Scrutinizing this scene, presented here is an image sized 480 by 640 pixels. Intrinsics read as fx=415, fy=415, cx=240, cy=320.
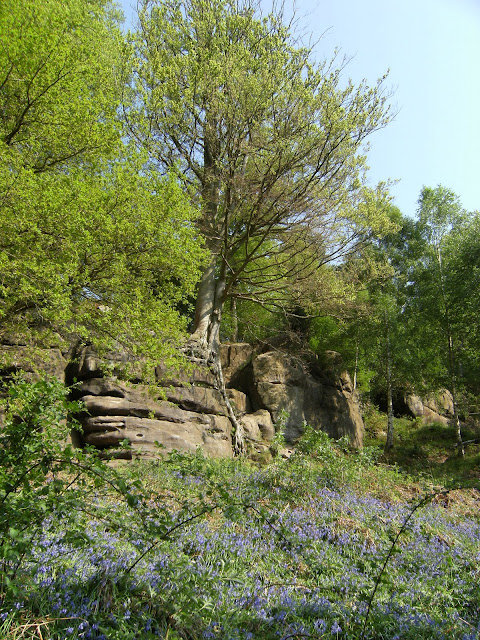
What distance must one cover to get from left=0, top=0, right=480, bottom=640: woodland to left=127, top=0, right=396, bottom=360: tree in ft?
0.26

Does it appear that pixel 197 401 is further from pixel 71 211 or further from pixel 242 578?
pixel 242 578

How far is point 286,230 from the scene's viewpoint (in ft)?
43.9

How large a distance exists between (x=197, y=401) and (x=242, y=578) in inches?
345

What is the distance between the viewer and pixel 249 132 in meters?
11.4

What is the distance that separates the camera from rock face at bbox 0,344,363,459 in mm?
9477

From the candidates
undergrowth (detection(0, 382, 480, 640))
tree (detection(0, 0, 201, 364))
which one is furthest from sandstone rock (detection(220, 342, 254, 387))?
undergrowth (detection(0, 382, 480, 640))

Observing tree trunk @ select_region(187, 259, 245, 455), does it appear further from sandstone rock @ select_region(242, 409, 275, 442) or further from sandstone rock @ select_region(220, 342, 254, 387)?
sandstone rock @ select_region(220, 342, 254, 387)

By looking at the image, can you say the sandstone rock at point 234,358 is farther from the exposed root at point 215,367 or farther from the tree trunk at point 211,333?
the exposed root at point 215,367

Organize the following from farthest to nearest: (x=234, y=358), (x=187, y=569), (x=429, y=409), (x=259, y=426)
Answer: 1. (x=429, y=409)
2. (x=234, y=358)
3. (x=259, y=426)
4. (x=187, y=569)

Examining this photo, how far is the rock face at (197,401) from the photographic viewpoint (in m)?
9.48

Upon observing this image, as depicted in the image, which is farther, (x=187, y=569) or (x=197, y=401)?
(x=197, y=401)

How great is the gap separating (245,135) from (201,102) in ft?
7.24

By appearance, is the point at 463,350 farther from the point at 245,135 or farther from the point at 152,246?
the point at 152,246

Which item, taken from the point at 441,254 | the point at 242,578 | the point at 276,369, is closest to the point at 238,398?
the point at 276,369
